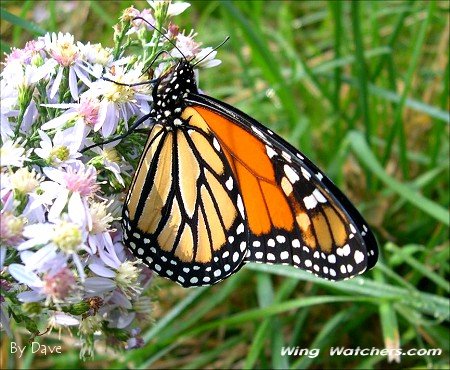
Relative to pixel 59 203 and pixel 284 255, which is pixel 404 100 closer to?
pixel 284 255

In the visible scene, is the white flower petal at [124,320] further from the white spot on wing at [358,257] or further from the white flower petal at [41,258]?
the white spot on wing at [358,257]

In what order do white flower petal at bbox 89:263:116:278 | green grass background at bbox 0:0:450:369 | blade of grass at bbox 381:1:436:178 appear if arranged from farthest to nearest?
blade of grass at bbox 381:1:436:178
green grass background at bbox 0:0:450:369
white flower petal at bbox 89:263:116:278

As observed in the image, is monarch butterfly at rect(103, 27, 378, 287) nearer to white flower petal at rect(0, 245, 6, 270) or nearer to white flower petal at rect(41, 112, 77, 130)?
white flower petal at rect(41, 112, 77, 130)

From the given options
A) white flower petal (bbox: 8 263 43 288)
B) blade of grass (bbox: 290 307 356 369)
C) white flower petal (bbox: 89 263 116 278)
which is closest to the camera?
white flower petal (bbox: 8 263 43 288)

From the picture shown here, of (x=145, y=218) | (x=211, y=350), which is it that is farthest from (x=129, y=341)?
(x=211, y=350)

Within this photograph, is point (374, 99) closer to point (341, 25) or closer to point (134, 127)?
point (341, 25)

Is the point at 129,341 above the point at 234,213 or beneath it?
beneath

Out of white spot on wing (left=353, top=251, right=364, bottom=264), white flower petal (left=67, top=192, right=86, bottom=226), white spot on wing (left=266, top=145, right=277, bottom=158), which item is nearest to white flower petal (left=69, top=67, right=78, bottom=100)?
white flower petal (left=67, top=192, right=86, bottom=226)

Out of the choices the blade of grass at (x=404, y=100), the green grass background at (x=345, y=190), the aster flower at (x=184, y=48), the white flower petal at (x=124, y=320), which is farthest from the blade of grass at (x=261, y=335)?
the aster flower at (x=184, y=48)
